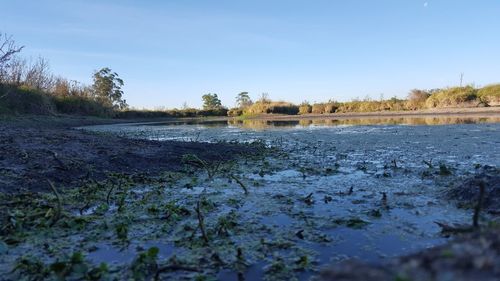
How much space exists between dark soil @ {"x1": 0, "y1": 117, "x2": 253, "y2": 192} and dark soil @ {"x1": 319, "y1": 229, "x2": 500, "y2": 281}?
5.66 meters

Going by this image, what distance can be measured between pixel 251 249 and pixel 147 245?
109 cm

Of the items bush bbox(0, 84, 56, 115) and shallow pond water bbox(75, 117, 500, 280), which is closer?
shallow pond water bbox(75, 117, 500, 280)

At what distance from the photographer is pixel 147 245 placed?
386cm

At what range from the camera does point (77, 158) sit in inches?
321

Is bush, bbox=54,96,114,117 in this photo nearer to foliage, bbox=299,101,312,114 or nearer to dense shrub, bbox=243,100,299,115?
dense shrub, bbox=243,100,299,115

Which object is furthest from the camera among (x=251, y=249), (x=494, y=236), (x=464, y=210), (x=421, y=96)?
(x=421, y=96)

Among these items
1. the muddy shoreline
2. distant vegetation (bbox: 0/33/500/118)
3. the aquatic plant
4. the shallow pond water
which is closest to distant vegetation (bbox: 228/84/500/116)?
distant vegetation (bbox: 0/33/500/118)

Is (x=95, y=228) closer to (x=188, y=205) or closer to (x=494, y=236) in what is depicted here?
(x=188, y=205)

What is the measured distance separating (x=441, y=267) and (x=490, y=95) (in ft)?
142

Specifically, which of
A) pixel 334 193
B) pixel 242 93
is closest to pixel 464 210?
pixel 334 193

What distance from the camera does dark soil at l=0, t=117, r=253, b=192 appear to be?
6.40 m

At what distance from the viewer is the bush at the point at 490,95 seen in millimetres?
37100

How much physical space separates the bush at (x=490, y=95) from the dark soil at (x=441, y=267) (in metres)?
42.4

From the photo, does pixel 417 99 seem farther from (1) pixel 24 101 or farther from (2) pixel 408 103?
(1) pixel 24 101
